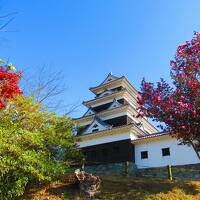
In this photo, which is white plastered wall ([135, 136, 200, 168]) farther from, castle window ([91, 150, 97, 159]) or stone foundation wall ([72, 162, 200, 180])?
castle window ([91, 150, 97, 159])

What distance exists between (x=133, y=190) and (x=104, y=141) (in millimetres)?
17266

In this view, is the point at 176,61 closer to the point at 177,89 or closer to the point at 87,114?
the point at 177,89

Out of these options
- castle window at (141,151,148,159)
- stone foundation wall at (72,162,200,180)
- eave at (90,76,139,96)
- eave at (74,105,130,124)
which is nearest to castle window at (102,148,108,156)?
stone foundation wall at (72,162,200,180)

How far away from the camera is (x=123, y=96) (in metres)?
36.3

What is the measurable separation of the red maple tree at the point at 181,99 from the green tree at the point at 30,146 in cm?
508

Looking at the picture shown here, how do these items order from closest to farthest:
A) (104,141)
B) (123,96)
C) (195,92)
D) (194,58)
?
(195,92) → (194,58) → (104,141) → (123,96)

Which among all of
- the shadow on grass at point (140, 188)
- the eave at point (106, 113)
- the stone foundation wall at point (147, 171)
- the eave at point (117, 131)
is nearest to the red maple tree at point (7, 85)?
the shadow on grass at point (140, 188)

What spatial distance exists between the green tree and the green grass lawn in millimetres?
643

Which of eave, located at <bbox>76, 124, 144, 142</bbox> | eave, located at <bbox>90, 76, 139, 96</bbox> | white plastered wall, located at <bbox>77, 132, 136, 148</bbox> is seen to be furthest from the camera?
eave, located at <bbox>90, 76, 139, 96</bbox>

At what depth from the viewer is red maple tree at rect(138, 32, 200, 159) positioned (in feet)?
52.7

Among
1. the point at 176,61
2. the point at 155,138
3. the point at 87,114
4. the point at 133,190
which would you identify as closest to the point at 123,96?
the point at 87,114

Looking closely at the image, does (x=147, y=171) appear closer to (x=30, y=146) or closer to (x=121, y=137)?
(x=121, y=137)

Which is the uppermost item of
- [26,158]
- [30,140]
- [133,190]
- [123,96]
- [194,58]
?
[123,96]

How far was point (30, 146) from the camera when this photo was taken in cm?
1370
